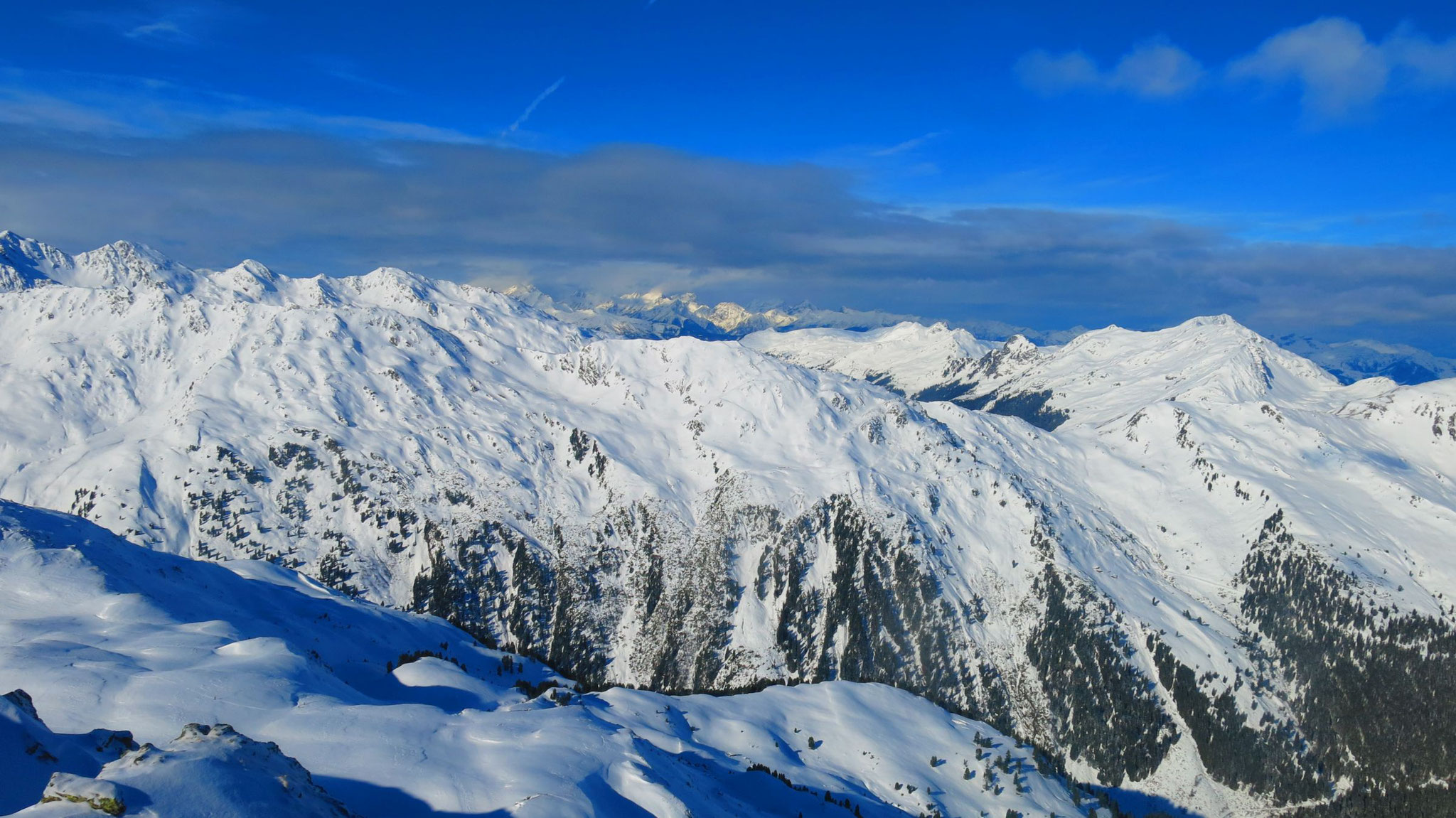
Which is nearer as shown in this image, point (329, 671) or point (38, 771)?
point (38, 771)

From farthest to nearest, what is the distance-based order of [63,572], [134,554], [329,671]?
[134,554] < [63,572] < [329,671]

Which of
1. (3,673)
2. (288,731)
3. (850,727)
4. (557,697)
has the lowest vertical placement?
(850,727)

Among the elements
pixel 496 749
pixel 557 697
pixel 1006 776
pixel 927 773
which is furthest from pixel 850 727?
pixel 496 749

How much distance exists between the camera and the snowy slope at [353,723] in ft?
122

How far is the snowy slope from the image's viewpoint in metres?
37.1

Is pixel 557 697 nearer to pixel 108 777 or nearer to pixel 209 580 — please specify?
pixel 108 777

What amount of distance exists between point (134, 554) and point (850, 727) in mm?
116386

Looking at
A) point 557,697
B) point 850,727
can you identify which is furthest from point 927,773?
point 557,697

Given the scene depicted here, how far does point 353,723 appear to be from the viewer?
57062mm

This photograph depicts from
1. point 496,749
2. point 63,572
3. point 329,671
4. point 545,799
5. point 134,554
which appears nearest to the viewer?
point 545,799

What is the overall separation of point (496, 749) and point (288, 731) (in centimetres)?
1538

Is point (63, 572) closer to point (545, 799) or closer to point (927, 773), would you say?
point (545, 799)

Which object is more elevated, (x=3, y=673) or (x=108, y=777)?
(x=108, y=777)

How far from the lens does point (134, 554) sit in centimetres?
10788
